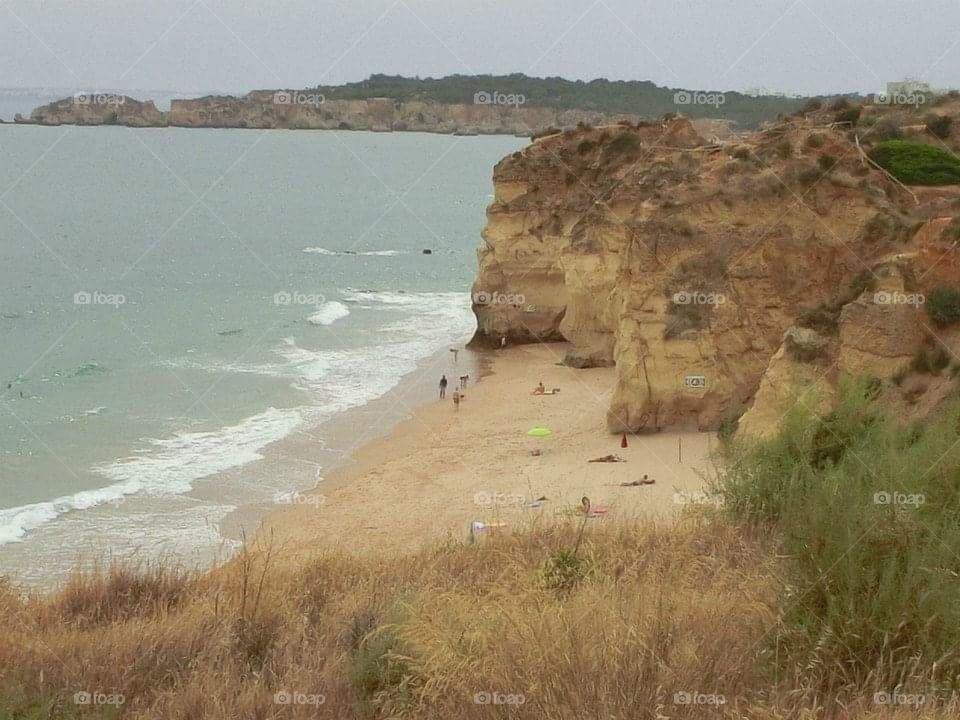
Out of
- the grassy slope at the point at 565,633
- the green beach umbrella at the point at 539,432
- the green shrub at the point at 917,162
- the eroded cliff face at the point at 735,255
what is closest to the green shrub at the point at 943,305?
the eroded cliff face at the point at 735,255

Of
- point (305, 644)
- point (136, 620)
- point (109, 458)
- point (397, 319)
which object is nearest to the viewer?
point (305, 644)

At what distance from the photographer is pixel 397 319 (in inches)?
1986

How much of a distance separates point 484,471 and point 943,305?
1077 centimetres

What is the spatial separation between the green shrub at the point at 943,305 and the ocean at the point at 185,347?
477 inches

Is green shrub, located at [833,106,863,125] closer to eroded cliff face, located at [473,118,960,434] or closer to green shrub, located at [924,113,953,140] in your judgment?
green shrub, located at [924,113,953,140]

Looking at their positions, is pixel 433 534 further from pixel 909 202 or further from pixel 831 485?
pixel 909 202

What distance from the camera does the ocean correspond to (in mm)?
23266

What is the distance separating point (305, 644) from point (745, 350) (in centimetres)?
1949

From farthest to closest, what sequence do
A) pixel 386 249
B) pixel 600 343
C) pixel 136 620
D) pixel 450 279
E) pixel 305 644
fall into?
pixel 386 249, pixel 450 279, pixel 600 343, pixel 136 620, pixel 305 644

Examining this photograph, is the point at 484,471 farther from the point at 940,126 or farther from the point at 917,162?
the point at 940,126

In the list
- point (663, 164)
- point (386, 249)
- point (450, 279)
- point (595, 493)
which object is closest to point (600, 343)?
point (663, 164)

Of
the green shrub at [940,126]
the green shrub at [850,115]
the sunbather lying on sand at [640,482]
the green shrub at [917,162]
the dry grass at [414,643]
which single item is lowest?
the sunbather lying on sand at [640,482]

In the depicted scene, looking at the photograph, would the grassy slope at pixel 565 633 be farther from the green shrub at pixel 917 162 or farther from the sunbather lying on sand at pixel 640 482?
the green shrub at pixel 917 162

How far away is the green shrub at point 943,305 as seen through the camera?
60.0 feet
